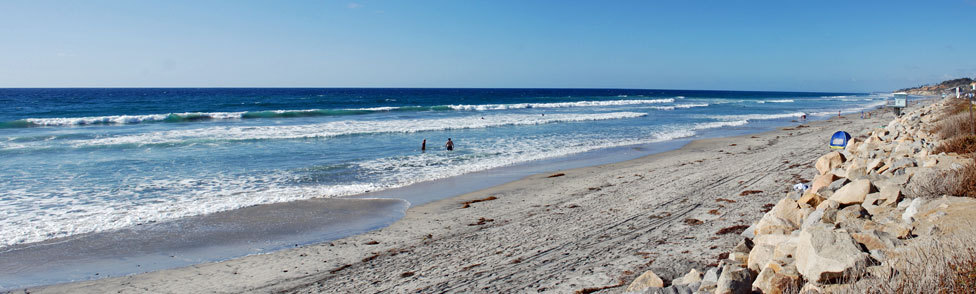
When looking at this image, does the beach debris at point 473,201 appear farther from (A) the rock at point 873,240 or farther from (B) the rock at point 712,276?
(A) the rock at point 873,240

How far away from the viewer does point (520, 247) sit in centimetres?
736

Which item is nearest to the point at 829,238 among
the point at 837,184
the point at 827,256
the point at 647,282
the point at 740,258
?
the point at 827,256

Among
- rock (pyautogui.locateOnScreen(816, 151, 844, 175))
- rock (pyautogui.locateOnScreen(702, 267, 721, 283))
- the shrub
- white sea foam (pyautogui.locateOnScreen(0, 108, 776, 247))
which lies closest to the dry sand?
rock (pyautogui.locateOnScreen(816, 151, 844, 175))

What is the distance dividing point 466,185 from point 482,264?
22.5ft

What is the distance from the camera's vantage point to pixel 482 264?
22.0 ft

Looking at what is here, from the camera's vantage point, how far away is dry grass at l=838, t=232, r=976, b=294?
9.59 ft

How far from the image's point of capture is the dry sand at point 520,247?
6156mm

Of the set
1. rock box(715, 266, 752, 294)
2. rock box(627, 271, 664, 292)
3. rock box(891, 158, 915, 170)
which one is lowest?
rock box(627, 271, 664, 292)

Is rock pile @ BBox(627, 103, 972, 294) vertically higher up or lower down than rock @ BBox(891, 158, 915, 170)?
lower down

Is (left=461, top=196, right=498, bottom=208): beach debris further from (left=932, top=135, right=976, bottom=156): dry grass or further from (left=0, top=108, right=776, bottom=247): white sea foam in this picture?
(left=932, top=135, right=976, bottom=156): dry grass

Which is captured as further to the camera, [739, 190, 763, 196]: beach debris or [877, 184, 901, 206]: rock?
[739, 190, 763, 196]: beach debris

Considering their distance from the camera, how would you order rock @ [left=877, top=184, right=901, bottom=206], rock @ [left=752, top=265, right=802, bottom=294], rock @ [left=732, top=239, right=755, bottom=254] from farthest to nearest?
rock @ [left=877, top=184, right=901, bottom=206]
rock @ [left=732, top=239, right=755, bottom=254]
rock @ [left=752, top=265, right=802, bottom=294]

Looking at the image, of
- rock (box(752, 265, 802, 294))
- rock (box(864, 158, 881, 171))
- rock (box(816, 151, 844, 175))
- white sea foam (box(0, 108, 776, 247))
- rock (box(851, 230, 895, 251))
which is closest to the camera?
rock (box(752, 265, 802, 294))

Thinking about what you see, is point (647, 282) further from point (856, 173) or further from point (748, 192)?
point (748, 192)
